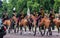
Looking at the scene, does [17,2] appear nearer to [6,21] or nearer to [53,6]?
[53,6]

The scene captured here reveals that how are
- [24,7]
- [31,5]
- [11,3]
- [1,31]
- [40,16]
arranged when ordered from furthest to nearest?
[11,3], [24,7], [31,5], [40,16], [1,31]

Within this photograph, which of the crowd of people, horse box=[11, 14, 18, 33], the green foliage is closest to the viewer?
the crowd of people

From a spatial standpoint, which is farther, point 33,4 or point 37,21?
point 33,4

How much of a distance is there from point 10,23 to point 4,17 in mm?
775

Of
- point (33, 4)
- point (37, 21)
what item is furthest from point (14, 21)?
point (33, 4)

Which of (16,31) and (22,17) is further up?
(22,17)

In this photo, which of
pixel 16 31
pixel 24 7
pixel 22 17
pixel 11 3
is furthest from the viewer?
pixel 11 3

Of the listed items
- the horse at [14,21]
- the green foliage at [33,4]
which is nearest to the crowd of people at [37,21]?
Answer: the horse at [14,21]

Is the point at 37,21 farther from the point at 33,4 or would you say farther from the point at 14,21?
the point at 33,4

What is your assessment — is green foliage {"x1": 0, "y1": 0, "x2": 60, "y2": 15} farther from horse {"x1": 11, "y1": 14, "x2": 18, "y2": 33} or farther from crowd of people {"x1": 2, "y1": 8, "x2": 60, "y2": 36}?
crowd of people {"x1": 2, "y1": 8, "x2": 60, "y2": 36}

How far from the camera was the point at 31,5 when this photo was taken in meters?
43.9

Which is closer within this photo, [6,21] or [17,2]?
[6,21]

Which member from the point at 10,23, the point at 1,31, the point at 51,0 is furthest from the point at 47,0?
the point at 1,31

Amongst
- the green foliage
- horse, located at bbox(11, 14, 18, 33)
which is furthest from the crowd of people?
the green foliage
